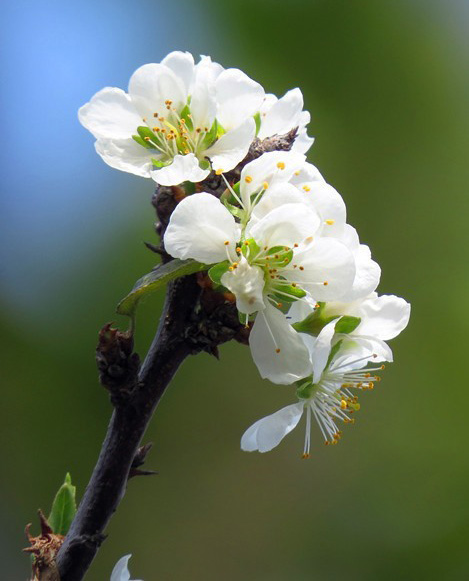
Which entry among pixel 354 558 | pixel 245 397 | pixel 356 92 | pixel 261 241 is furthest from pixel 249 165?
pixel 356 92

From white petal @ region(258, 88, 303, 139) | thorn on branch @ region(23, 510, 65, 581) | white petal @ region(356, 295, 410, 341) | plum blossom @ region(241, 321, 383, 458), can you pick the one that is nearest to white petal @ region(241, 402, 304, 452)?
plum blossom @ region(241, 321, 383, 458)

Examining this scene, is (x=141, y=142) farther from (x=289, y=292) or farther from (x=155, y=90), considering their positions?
(x=289, y=292)

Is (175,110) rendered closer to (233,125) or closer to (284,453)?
(233,125)

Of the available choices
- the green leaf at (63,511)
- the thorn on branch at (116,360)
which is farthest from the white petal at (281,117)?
the green leaf at (63,511)

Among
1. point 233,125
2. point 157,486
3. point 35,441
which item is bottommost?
point 157,486

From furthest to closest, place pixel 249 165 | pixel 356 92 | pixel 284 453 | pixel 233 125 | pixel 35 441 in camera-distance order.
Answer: pixel 356 92, pixel 284 453, pixel 35 441, pixel 233 125, pixel 249 165

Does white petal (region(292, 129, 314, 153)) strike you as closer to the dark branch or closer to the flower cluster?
the flower cluster
